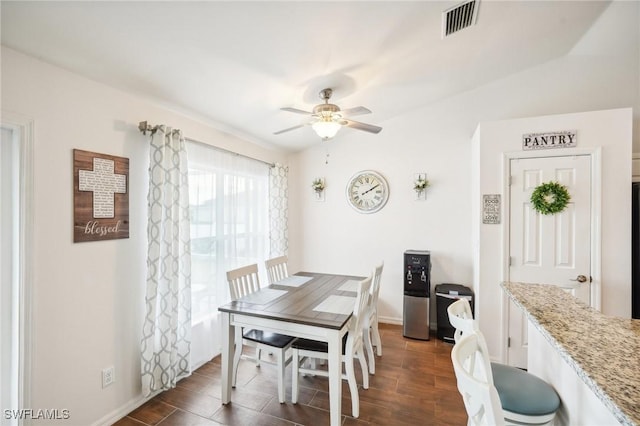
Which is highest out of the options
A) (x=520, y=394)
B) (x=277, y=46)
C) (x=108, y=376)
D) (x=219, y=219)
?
(x=277, y=46)

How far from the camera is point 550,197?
264cm

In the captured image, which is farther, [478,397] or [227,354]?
[227,354]

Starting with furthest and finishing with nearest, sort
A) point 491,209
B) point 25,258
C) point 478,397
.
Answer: point 491,209
point 25,258
point 478,397

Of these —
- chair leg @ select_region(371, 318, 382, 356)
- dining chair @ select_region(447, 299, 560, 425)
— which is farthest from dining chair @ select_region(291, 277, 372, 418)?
dining chair @ select_region(447, 299, 560, 425)

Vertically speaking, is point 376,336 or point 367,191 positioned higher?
point 367,191

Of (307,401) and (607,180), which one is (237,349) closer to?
(307,401)

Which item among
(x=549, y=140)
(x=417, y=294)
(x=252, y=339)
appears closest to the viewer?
(x=252, y=339)

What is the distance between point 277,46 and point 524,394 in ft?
7.97

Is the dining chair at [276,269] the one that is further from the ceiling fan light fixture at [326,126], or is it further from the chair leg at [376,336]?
the ceiling fan light fixture at [326,126]

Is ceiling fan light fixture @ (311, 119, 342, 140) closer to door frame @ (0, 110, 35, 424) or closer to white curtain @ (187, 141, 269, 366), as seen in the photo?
white curtain @ (187, 141, 269, 366)

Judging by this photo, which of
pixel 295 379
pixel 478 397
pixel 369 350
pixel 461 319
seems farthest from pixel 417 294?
pixel 478 397

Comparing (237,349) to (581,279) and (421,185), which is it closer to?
(421,185)

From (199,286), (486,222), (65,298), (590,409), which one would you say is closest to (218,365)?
(199,286)

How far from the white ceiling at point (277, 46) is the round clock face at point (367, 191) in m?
1.12
